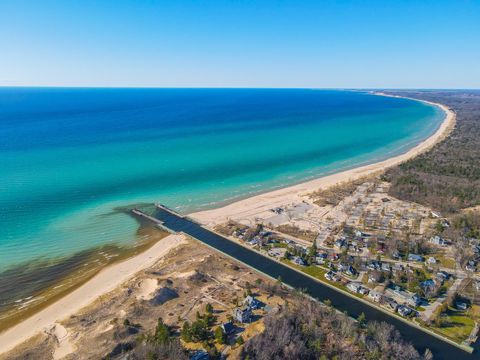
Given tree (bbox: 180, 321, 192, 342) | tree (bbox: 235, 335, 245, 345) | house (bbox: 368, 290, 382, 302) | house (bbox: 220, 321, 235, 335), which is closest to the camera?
tree (bbox: 235, 335, 245, 345)

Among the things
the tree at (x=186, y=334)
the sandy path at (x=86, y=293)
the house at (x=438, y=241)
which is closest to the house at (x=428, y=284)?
the house at (x=438, y=241)

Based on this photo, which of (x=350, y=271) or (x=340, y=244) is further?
(x=340, y=244)

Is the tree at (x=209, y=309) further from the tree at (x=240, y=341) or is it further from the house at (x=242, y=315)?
the tree at (x=240, y=341)

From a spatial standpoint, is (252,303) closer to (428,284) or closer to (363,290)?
(363,290)

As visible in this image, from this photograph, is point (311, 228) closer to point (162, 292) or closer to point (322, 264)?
point (322, 264)

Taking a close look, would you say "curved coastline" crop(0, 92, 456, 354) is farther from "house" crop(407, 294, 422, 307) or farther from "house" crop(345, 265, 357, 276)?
"house" crop(407, 294, 422, 307)

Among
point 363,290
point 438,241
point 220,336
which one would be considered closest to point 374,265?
point 363,290

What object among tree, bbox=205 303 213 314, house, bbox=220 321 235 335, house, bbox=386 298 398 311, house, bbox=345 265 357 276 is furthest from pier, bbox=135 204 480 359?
house, bbox=220 321 235 335
